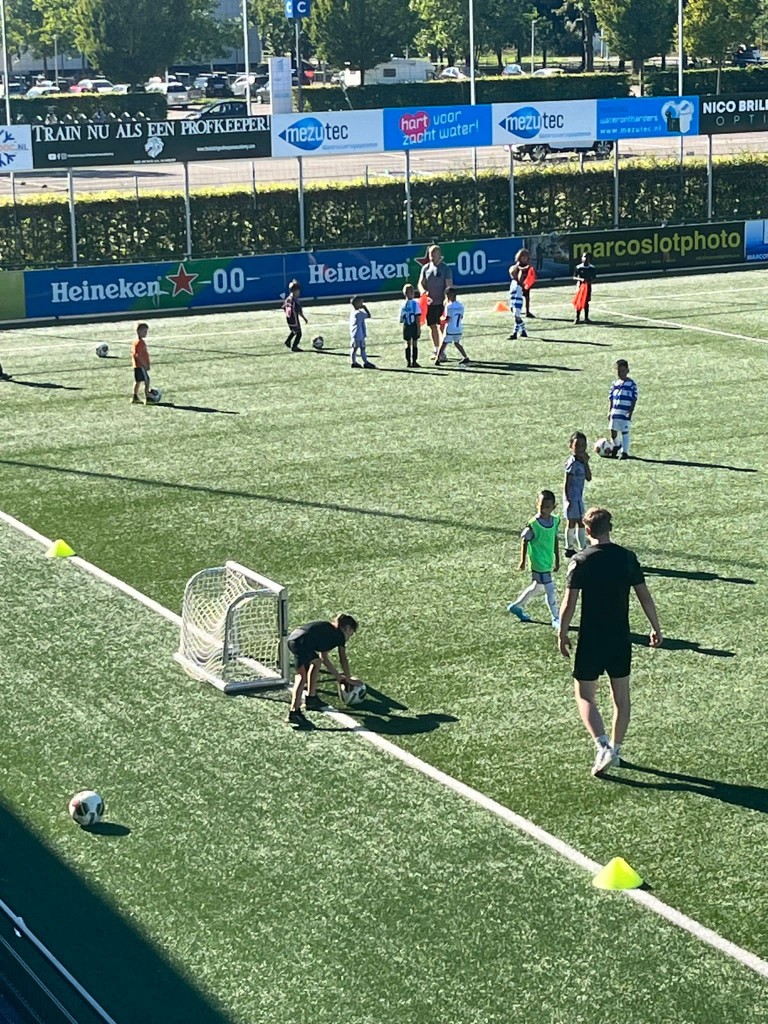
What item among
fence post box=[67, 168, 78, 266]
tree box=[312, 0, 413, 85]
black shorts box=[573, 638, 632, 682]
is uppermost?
tree box=[312, 0, 413, 85]

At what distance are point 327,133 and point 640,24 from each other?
5723cm

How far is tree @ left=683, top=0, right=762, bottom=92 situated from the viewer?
89.2 m

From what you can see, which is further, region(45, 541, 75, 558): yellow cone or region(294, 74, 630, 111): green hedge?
region(294, 74, 630, 111): green hedge

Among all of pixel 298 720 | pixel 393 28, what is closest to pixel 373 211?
pixel 298 720

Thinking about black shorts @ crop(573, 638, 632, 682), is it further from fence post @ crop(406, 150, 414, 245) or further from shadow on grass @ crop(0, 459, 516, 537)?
fence post @ crop(406, 150, 414, 245)

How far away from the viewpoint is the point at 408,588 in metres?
17.0

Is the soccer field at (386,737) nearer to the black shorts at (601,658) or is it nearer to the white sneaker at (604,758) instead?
the white sneaker at (604,758)

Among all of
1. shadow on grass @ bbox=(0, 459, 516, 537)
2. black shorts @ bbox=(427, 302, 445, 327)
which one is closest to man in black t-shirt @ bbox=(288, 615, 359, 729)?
shadow on grass @ bbox=(0, 459, 516, 537)

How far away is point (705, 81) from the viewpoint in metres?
85.3

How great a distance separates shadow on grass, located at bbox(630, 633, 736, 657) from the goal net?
334cm

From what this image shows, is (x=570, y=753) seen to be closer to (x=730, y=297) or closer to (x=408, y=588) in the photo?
(x=408, y=588)

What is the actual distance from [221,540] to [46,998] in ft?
35.1

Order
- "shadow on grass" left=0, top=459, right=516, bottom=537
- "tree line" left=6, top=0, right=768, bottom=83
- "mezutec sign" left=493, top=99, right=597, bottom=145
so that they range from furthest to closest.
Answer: "tree line" left=6, top=0, right=768, bottom=83 → "mezutec sign" left=493, top=99, right=597, bottom=145 → "shadow on grass" left=0, top=459, right=516, bottom=537

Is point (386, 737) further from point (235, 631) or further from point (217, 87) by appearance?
point (217, 87)
